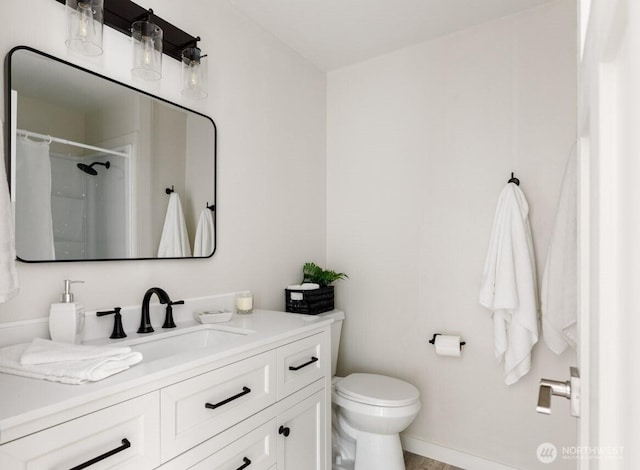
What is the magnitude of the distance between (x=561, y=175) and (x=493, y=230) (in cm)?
43

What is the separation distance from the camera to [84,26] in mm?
1372

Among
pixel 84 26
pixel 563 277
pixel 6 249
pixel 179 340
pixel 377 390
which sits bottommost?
pixel 377 390

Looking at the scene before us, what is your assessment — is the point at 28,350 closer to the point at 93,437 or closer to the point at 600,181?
the point at 93,437

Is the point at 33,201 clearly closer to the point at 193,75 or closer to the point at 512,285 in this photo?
the point at 193,75

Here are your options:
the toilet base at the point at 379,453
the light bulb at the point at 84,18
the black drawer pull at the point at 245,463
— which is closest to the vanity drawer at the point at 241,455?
the black drawer pull at the point at 245,463

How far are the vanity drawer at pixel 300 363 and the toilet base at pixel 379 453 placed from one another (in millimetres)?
582

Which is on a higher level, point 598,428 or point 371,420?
point 598,428

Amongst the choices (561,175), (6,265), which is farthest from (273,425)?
(561,175)

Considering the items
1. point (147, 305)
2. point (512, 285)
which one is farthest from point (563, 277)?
point (147, 305)

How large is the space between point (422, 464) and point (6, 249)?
7.63 ft

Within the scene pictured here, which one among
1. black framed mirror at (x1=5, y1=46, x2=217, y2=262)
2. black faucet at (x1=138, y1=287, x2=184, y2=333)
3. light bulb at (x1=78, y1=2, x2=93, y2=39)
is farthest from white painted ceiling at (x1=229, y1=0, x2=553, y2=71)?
black faucet at (x1=138, y1=287, x2=184, y2=333)

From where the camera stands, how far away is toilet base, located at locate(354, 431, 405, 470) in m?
2.05

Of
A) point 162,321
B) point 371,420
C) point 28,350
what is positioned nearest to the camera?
point 28,350

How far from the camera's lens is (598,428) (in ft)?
1.26
